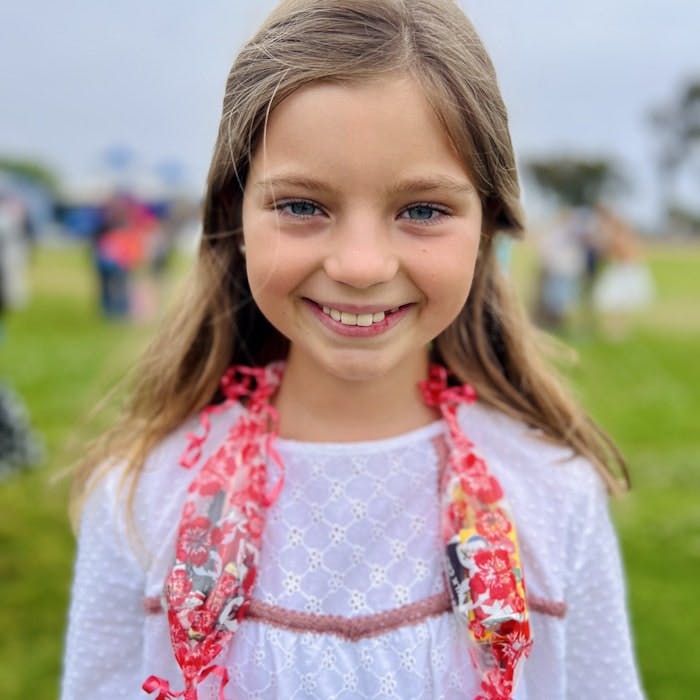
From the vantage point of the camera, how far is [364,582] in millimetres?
1466

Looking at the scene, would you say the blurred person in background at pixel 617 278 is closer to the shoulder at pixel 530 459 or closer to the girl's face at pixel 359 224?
the shoulder at pixel 530 459

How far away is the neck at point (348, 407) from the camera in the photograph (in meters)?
1.55

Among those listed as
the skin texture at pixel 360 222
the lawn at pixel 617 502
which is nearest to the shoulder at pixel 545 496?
the skin texture at pixel 360 222

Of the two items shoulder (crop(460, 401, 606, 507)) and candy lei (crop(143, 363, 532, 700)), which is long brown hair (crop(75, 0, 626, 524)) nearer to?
shoulder (crop(460, 401, 606, 507))

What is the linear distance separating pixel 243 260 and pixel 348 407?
0.33 metres

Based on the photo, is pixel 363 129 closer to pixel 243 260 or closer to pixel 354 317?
pixel 354 317

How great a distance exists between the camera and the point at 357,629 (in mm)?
1435

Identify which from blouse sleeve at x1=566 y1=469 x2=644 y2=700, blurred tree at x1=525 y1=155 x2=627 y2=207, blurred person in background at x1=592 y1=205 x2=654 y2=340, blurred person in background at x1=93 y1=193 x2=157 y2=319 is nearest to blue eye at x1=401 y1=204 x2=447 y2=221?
blouse sleeve at x1=566 y1=469 x2=644 y2=700

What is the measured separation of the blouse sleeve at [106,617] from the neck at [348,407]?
0.33 m

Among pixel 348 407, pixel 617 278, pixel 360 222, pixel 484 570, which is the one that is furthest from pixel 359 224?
pixel 617 278

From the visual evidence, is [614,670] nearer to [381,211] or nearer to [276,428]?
[276,428]

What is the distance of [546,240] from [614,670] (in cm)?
962

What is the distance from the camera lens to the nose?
1.25 metres

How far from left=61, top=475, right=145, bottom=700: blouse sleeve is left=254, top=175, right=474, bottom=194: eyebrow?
638mm
